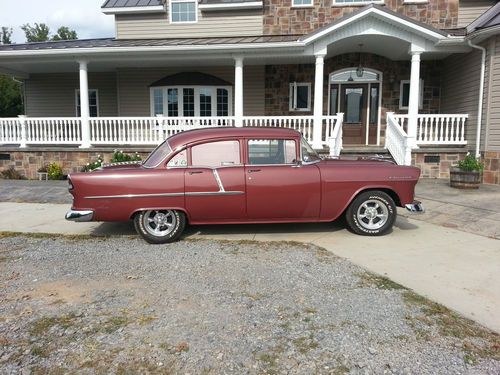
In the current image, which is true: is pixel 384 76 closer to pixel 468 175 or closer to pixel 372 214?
pixel 468 175

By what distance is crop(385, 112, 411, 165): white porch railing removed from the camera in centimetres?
1085

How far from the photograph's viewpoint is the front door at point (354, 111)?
14711 mm

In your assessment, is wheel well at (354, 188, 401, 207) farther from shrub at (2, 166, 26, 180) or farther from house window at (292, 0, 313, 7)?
shrub at (2, 166, 26, 180)

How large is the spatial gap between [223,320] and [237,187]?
8.86ft

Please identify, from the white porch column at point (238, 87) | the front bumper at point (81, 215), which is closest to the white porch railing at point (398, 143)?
the white porch column at point (238, 87)

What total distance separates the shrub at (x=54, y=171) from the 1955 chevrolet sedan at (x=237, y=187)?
7745mm

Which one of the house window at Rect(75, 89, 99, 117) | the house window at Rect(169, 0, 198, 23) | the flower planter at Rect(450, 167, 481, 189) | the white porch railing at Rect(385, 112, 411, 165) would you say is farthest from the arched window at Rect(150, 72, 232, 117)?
the flower planter at Rect(450, 167, 481, 189)

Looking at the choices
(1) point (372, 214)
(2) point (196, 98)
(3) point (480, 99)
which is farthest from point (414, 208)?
(2) point (196, 98)

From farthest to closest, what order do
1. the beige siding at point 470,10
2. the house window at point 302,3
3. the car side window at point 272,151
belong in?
1. the house window at point 302,3
2. the beige siding at point 470,10
3. the car side window at point 272,151

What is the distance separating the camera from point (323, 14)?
14836 millimetres

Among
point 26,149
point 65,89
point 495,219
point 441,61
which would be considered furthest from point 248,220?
point 65,89

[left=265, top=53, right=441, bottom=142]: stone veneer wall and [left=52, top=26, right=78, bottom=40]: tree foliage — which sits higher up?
[left=52, top=26, right=78, bottom=40]: tree foliage

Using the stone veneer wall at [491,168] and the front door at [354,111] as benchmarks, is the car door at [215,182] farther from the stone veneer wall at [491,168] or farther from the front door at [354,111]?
the front door at [354,111]

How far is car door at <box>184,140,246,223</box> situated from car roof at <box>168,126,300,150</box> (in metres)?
0.11
